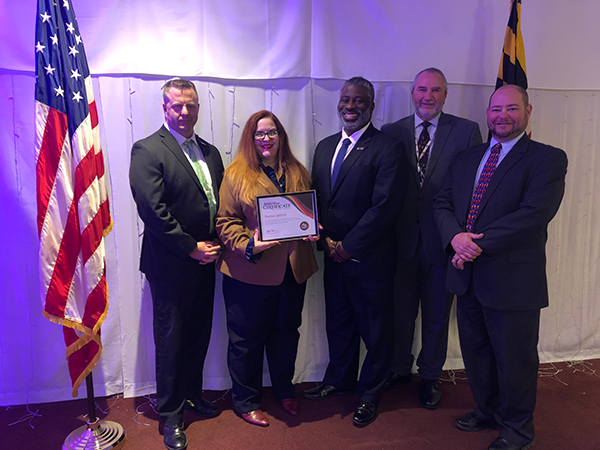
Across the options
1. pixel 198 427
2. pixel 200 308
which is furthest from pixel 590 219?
pixel 198 427

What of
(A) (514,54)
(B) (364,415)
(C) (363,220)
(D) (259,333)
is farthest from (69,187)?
(A) (514,54)

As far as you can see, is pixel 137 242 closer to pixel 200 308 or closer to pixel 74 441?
pixel 200 308

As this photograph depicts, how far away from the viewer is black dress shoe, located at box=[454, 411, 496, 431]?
252 cm

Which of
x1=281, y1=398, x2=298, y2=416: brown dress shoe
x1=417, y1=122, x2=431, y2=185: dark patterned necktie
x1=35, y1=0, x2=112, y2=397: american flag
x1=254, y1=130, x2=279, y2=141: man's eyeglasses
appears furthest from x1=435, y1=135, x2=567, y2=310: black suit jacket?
x1=35, y1=0, x2=112, y2=397: american flag

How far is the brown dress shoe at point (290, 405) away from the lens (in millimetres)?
2693

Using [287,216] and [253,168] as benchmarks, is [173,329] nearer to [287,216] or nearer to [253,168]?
[287,216]

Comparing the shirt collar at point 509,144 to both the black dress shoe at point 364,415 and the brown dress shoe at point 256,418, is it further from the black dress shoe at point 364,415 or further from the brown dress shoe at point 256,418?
the brown dress shoe at point 256,418

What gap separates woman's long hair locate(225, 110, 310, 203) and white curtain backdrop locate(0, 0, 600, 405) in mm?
434

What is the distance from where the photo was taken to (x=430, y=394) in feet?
9.14

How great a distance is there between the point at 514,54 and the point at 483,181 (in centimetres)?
118

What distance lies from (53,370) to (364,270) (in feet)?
7.31

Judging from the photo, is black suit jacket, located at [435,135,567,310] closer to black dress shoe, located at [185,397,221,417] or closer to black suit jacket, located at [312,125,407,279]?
black suit jacket, located at [312,125,407,279]

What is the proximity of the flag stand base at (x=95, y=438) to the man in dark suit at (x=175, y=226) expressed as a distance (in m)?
0.26

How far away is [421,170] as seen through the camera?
8.93 ft
